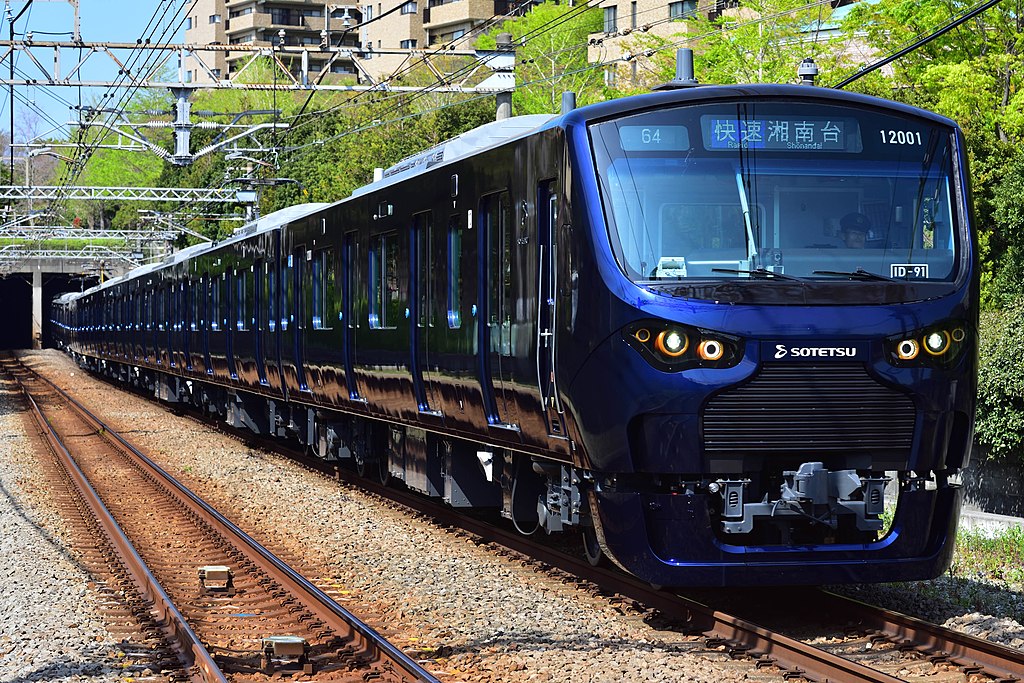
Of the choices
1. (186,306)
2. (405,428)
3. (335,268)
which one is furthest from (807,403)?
(186,306)

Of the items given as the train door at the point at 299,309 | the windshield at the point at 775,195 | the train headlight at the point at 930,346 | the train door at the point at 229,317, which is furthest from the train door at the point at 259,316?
the train headlight at the point at 930,346

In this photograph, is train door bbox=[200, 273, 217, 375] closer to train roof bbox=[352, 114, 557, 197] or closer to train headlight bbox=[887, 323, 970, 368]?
train roof bbox=[352, 114, 557, 197]

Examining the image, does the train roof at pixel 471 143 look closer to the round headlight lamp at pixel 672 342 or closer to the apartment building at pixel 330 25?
the round headlight lamp at pixel 672 342

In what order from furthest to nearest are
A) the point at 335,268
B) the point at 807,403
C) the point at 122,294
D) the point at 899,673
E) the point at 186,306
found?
the point at 122,294
the point at 186,306
the point at 335,268
the point at 807,403
the point at 899,673

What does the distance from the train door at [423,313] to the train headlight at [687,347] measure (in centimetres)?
382

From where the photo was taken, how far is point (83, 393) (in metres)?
40.6

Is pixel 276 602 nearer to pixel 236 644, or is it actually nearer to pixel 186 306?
pixel 236 644

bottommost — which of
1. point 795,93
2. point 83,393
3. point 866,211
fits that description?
point 83,393

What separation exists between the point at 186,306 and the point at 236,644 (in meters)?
19.5

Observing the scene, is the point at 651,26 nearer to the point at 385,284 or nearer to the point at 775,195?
the point at 385,284

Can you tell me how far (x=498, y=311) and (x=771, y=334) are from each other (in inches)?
98.6

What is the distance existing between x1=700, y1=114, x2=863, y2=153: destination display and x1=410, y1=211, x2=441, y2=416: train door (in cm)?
363

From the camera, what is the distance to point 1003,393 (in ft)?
56.1

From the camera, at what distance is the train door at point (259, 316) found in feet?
64.3
